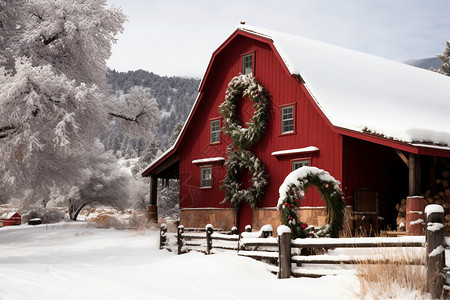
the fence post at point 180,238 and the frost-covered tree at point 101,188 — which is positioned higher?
the frost-covered tree at point 101,188

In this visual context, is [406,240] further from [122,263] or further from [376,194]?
[376,194]

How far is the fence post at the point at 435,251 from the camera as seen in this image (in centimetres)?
774

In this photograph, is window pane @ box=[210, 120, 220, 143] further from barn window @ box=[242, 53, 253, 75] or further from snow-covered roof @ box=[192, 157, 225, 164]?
barn window @ box=[242, 53, 253, 75]

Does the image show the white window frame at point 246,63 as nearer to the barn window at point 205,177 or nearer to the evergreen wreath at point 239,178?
the evergreen wreath at point 239,178

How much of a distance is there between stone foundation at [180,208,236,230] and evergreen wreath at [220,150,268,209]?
668mm

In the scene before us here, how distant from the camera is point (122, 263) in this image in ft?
49.4

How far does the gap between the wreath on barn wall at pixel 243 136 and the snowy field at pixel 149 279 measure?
205 inches

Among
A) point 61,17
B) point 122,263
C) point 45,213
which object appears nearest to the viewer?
point 122,263

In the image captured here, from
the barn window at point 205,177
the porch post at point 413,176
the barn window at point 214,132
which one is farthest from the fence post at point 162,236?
the porch post at point 413,176

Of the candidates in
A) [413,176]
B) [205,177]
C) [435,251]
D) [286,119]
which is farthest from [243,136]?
[435,251]

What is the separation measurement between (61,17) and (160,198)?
1265 inches

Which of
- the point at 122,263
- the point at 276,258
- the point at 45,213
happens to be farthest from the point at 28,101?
the point at 45,213

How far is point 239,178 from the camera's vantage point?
2259cm

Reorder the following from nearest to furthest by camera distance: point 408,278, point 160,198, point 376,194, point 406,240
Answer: point 408,278
point 406,240
point 376,194
point 160,198
